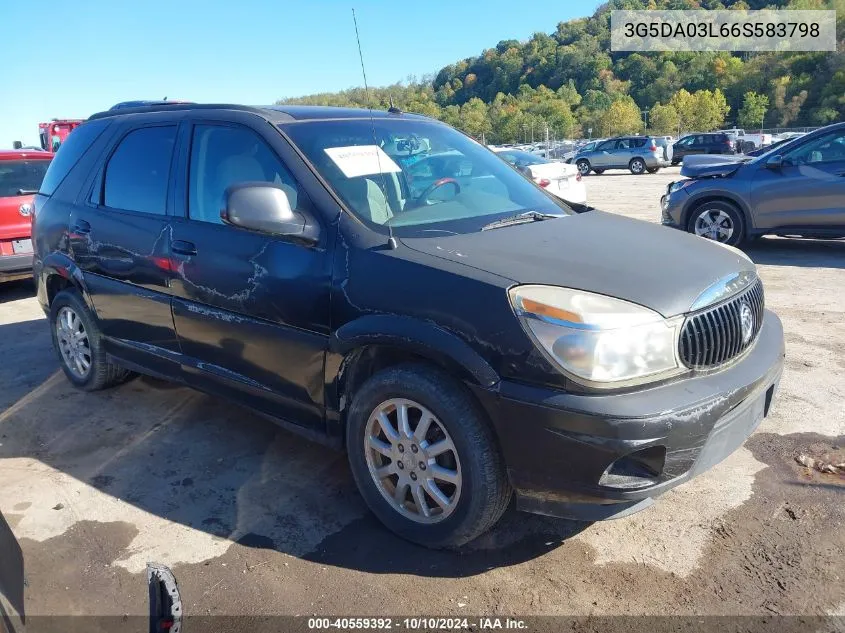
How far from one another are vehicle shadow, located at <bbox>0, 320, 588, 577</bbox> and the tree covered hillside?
52.8 m

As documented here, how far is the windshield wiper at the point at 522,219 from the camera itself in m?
3.09

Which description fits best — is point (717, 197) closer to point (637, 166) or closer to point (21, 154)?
point (21, 154)

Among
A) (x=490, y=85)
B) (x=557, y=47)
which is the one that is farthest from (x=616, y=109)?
(x=557, y=47)

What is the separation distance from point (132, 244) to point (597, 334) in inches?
109

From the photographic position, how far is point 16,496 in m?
3.39

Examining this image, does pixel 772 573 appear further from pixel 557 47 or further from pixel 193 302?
pixel 557 47

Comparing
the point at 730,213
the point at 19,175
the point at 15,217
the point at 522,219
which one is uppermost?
the point at 19,175

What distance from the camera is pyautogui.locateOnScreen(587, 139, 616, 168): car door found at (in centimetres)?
3170

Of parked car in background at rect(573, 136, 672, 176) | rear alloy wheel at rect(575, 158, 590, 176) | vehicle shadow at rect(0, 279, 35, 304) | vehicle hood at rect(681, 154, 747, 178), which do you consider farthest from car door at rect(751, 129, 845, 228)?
rear alloy wheel at rect(575, 158, 590, 176)

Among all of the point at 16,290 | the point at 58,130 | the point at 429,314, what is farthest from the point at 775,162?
the point at 58,130

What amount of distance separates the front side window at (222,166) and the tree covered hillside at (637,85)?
2088 inches

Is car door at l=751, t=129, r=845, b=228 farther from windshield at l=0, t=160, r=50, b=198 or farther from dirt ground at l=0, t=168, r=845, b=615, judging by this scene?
windshield at l=0, t=160, r=50, b=198

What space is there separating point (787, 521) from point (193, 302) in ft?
9.77

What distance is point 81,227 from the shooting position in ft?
14.0
